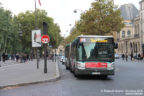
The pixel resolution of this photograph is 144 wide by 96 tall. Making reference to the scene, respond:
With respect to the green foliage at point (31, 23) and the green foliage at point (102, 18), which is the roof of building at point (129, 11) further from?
the green foliage at point (102, 18)

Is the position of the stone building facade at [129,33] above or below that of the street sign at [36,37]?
above

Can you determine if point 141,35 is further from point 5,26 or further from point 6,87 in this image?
point 6,87

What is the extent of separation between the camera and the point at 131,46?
84.9 meters

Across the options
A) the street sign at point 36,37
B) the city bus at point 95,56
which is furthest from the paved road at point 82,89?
the street sign at point 36,37

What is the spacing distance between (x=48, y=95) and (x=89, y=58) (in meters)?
6.40

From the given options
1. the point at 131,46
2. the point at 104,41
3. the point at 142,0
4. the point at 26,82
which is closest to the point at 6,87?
the point at 26,82

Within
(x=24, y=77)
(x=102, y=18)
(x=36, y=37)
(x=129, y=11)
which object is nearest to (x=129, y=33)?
(x=129, y=11)

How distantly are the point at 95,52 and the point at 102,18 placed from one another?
1807 cm

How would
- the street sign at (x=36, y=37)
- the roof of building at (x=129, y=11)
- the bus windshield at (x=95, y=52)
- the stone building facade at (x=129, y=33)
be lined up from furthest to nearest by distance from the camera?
the roof of building at (x=129, y=11) → the stone building facade at (x=129, y=33) → the street sign at (x=36, y=37) → the bus windshield at (x=95, y=52)

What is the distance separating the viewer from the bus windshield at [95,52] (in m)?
15.4

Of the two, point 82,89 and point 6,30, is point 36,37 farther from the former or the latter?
point 6,30

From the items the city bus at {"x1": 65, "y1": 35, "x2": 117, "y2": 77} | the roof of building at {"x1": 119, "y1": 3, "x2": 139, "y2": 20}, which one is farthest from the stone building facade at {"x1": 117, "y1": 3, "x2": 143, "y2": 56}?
the city bus at {"x1": 65, "y1": 35, "x2": 117, "y2": 77}

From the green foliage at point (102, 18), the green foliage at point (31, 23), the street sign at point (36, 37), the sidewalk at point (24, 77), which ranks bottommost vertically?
the sidewalk at point (24, 77)

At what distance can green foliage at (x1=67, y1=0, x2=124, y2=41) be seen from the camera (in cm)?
3234
